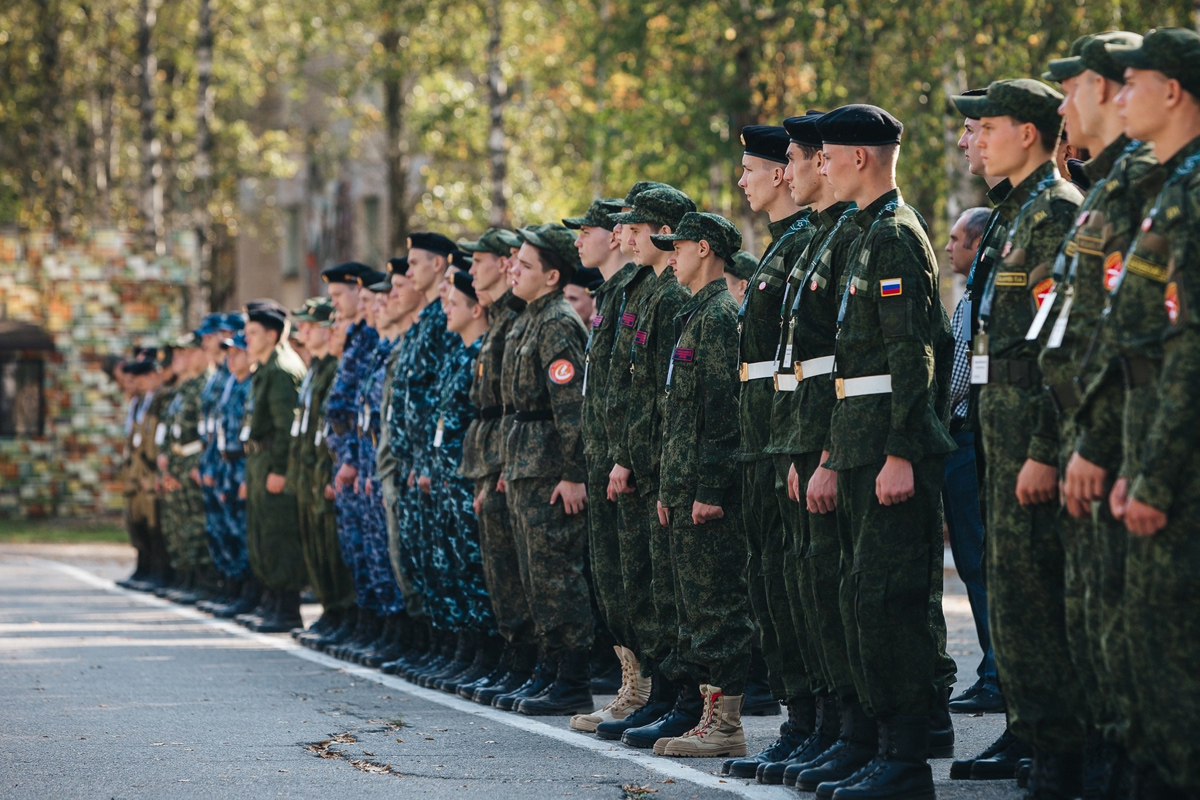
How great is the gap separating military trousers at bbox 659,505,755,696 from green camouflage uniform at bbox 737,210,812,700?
312 mm

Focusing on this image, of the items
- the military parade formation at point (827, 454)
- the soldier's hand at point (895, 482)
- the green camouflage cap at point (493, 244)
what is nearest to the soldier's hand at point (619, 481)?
the military parade formation at point (827, 454)

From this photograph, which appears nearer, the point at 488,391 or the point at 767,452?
the point at 767,452

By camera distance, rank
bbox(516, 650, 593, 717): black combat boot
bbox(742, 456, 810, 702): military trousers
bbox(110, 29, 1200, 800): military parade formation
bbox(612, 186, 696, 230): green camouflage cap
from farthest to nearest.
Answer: bbox(516, 650, 593, 717): black combat boot → bbox(612, 186, 696, 230): green camouflage cap → bbox(742, 456, 810, 702): military trousers → bbox(110, 29, 1200, 800): military parade formation

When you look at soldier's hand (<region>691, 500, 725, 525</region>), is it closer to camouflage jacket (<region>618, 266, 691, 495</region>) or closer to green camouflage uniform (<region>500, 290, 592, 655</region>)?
camouflage jacket (<region>618, 266, 691, 495</region>)

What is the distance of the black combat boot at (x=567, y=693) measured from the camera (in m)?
9.56

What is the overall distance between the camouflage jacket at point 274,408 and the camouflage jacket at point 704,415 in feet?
24.2

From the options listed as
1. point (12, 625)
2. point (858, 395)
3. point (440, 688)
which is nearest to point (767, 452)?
point (858, 395)

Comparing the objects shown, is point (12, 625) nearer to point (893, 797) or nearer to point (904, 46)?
point (893, 797)

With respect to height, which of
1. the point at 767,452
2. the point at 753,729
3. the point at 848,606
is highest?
the point at 767,452

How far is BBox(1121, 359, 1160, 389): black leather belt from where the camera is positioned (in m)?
5.13

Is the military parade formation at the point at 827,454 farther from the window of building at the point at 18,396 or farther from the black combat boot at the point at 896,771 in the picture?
the window of building at the point at 18,396

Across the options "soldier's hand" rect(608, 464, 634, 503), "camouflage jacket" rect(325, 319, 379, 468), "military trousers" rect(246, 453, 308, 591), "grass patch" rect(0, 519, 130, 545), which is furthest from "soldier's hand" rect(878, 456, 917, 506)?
"grass patch" rect(0, 519, 130, 545)

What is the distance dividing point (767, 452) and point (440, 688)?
416 centimetres

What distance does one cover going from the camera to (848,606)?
21.9ft
